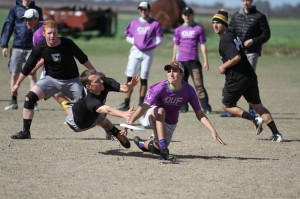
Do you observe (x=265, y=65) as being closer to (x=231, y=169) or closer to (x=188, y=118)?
(x=188, y=118)

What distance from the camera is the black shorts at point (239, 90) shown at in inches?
489

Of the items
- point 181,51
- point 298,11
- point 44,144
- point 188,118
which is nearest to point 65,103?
point 44,144

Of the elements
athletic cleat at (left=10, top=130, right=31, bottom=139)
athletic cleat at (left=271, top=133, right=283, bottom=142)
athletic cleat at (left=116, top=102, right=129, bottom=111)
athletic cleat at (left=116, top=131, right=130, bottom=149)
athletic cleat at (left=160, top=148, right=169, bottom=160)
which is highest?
athletic cleat at (left=160, top=148, right=169, bottom=160)

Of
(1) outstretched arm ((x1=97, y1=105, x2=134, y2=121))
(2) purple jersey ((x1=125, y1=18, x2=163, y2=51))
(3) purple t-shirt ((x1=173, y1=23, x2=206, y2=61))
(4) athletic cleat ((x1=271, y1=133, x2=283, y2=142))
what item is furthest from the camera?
(2) purple jersey ((x1=125, y1=18, x2=163, y2=51))

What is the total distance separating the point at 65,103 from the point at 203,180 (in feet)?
13.9

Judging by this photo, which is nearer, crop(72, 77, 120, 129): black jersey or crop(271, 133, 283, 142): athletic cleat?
crop(72, 77, 120, 129): black jersey

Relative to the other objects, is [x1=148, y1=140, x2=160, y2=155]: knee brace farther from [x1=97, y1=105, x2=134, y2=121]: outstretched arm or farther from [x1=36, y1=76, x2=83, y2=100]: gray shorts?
[x1=36, y1=76, x2=83, y2=100]: gray shorts

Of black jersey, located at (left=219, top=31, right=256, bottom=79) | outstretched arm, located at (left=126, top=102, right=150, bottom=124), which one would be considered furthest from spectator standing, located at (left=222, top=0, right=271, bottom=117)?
outstretched arm, located at (left=126, top=102, right=150, bottom=124)

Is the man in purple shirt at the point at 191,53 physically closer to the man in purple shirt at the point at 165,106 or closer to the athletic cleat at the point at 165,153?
the man in purple shirt at the point at 165,106

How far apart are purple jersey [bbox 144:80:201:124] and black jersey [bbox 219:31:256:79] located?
1.94m

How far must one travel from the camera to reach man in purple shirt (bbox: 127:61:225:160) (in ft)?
33.5

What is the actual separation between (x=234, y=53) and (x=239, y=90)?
0.63m

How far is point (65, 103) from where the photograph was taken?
12789mm

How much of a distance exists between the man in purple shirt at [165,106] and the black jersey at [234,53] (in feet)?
6.37
